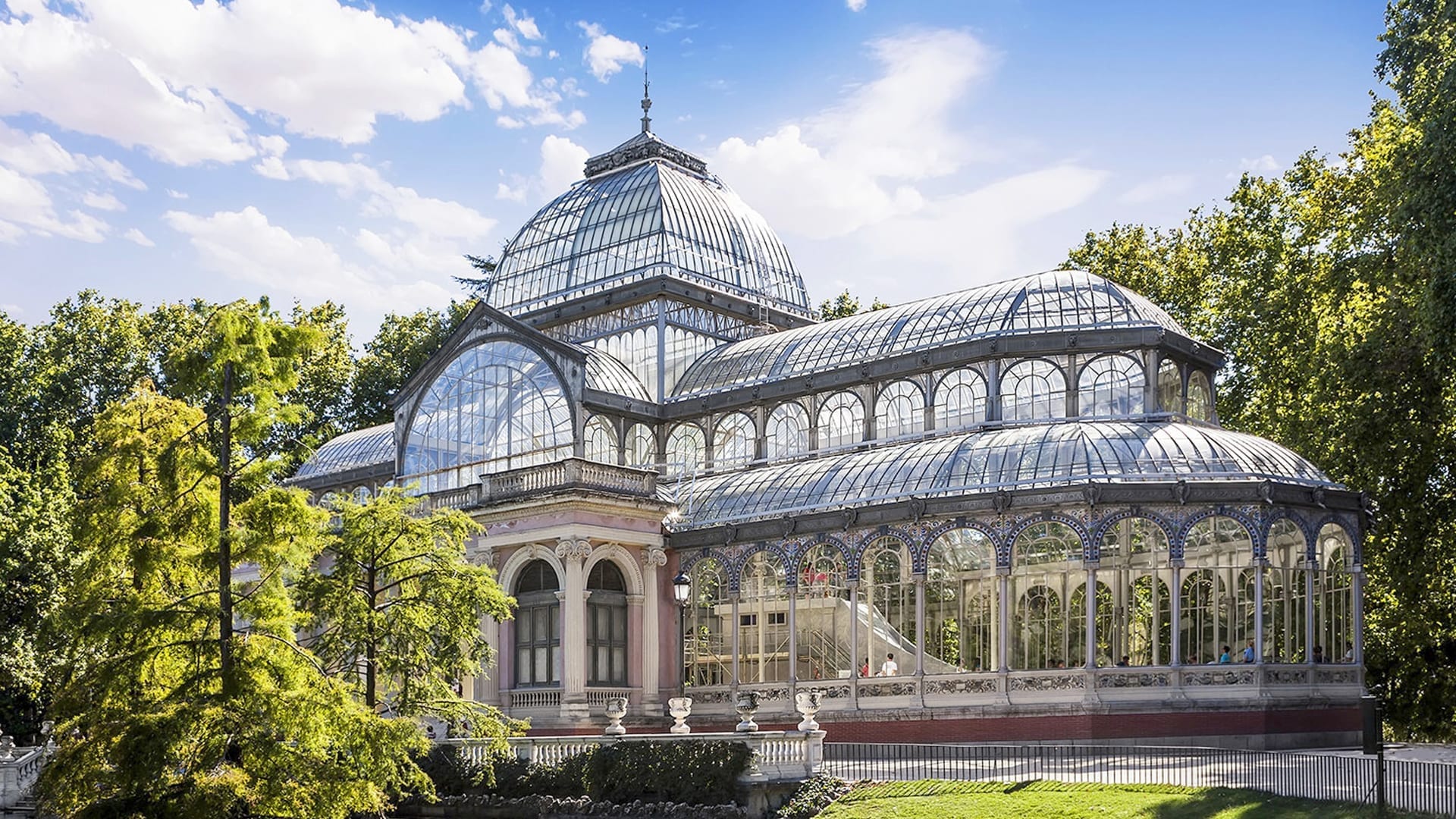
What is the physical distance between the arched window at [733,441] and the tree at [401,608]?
1708 cm

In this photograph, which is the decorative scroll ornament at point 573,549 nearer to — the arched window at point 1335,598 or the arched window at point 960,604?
the arched window at point 960,604

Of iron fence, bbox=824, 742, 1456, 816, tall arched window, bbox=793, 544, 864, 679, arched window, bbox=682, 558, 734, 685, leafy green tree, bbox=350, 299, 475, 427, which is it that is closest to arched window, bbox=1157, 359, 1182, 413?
tall arched window, bbox=793, 544, 864, 679

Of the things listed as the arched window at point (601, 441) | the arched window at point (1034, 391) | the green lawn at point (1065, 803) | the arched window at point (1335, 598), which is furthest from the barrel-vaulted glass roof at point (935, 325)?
the green lawn at point (1065, 803)

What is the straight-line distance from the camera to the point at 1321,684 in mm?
35875

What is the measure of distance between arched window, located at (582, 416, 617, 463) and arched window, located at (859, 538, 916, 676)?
11.1 meters

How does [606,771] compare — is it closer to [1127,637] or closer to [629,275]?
[1127,637]

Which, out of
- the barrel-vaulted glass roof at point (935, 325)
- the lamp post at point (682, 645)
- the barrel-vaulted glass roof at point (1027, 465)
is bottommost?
the lamp post at point (682, 645)

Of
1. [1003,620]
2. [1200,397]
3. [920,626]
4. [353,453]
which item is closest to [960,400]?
[1200,397]

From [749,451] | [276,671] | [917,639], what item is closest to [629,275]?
[749,451]

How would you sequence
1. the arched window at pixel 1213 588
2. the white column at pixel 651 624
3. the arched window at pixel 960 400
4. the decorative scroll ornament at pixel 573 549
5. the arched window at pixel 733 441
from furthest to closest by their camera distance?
the arched window at pixel 733 441
the arched window at pixel 960 400
the white column at pixel 651 624
the decorative scroll ornament at pixel 573 549
the arched window at pixel 1213 588

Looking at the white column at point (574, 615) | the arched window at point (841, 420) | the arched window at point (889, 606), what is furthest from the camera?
the arched window at point (841, 420)

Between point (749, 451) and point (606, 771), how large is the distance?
1715 cm

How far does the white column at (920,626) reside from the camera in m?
37.8

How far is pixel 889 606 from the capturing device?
39500 mm
